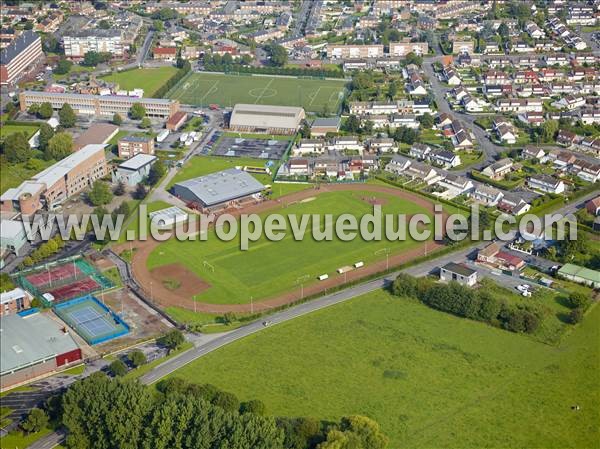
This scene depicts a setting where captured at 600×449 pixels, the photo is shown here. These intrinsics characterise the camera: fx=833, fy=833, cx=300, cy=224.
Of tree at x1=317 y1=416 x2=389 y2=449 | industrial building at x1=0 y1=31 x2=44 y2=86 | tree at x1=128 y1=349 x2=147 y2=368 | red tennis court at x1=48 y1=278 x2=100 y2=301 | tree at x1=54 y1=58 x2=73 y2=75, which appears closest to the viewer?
tree at x1=317 y1=416 x2=389 y2=449

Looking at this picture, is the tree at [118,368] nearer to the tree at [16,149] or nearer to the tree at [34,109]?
the tree at [16,149]

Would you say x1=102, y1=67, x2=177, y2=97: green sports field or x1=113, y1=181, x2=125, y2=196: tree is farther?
x1=102, y1=67, x2=177, y2=97: green sports field

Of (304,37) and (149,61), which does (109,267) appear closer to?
(149,61)

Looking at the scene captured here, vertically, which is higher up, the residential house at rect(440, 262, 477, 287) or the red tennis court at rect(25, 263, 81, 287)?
the red tennis court at rect(25, 263, 81, 287)

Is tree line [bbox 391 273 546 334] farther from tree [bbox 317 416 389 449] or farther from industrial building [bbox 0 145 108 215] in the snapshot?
industrial building [bbox 0 145 108 215]

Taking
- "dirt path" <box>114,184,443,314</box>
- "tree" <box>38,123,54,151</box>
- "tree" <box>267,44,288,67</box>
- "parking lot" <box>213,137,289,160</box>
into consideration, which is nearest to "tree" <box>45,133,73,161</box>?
"tree" <box>38,123,54,151</box>

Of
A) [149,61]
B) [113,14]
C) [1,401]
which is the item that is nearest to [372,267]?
[1,401]
